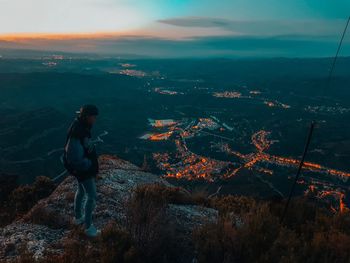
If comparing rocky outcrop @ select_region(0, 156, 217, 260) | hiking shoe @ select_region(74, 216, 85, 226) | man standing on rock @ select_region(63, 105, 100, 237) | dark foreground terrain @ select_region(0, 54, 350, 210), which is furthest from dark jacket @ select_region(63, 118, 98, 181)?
dark foreground terrain @ select_region(0, 54, 350, 210)

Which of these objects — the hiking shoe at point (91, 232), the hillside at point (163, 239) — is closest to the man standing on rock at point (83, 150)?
the hiking shoe at point (91, 232)

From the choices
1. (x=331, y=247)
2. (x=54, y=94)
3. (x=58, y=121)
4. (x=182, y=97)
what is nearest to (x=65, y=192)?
(x=331, y=247)

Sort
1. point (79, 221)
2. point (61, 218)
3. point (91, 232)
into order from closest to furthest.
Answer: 1. point (91, 232)
2. point (79, 221)
3. point (61, 218)

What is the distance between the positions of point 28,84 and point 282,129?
85.0 metres

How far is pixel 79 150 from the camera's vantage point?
249 inches

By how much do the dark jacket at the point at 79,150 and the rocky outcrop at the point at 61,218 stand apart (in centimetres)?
127

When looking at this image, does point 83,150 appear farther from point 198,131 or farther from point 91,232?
point 198,131

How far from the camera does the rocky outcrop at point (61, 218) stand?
6340mm

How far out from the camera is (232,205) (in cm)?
995

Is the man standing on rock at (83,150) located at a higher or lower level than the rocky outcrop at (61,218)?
higher

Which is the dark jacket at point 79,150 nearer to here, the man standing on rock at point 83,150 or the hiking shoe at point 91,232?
the man standing on rock at point 83,150

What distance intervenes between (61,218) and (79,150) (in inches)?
82.0

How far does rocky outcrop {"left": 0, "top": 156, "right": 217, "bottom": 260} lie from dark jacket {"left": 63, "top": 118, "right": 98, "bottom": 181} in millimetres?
1265

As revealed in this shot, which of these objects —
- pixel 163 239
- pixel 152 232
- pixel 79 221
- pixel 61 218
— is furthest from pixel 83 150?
pixel 61 218
